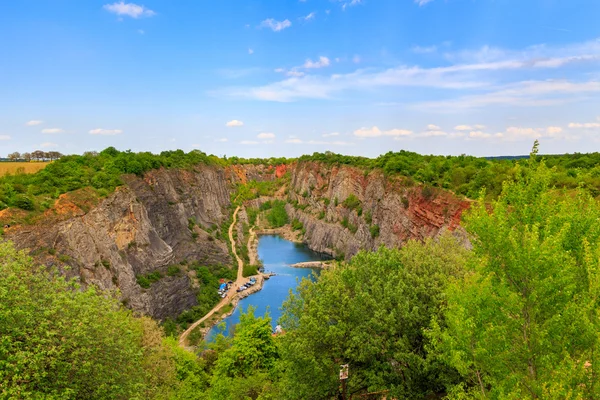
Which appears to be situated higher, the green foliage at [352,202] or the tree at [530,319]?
the tree at [530,319]

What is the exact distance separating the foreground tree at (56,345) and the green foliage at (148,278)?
25.7 metres

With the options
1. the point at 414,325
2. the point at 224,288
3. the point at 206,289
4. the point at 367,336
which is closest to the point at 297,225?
the point at 224,288

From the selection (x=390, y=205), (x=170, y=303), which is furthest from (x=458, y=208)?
(x=170, y=303)

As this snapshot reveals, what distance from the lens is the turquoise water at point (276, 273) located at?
46812mm

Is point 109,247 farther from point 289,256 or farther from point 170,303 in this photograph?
point 289,256

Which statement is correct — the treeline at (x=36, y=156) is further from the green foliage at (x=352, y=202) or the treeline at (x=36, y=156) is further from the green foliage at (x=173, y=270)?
the green foliage at (x=352, y=202)

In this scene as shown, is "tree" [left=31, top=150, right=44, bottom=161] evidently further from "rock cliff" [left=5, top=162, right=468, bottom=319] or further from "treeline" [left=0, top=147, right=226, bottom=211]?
"rock cliff" [left=5, top=162, right=468, bottom=319]

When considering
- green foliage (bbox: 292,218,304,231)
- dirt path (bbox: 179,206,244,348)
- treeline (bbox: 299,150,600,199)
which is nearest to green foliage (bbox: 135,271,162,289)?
dirt path (bbox: 179,206,244,348)

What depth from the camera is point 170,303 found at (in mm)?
41094

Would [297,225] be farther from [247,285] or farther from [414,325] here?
[414,325]

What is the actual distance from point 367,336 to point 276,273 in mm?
52664

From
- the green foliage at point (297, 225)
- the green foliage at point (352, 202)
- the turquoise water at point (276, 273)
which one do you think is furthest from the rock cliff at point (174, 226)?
the green foliage at point (297, 225)

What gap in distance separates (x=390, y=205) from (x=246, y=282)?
80.3 ft

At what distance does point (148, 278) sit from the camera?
4000 centimetres
